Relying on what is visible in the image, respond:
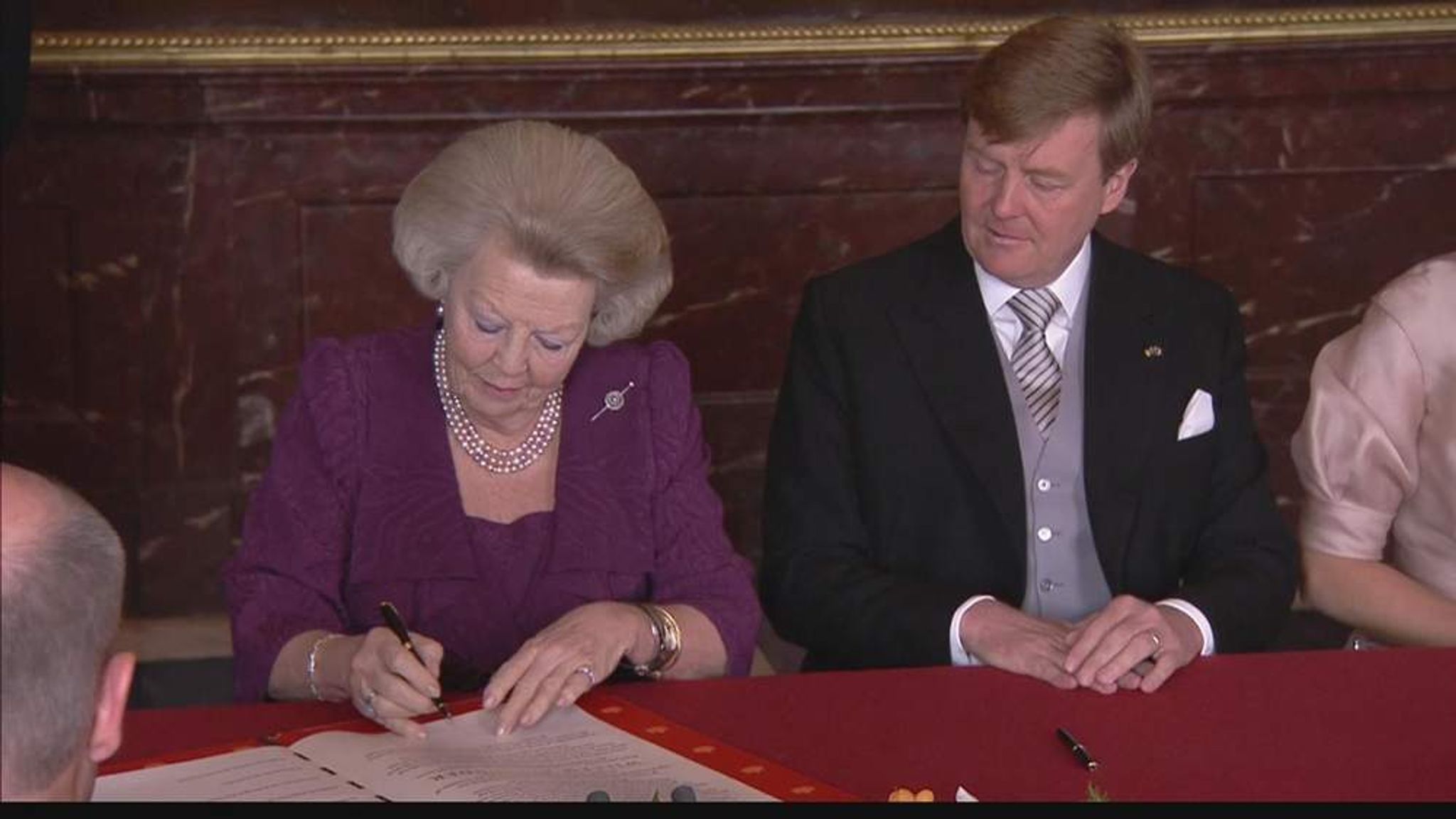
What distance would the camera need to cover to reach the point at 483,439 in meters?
3.15

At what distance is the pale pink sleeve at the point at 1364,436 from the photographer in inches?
128

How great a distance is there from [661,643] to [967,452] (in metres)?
0.65

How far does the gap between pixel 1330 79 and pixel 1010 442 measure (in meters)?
2.89

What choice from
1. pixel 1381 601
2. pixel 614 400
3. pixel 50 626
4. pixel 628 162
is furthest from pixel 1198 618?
pixel 628 162

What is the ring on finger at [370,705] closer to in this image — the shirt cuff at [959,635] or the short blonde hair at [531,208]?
the short blonde hair at [531,208]

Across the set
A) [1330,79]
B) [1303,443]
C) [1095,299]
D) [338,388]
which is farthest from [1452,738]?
[1330,79]

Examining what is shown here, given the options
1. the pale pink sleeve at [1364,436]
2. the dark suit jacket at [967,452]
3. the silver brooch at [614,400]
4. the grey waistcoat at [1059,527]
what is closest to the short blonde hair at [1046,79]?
the dark suit jacket at [967,452]

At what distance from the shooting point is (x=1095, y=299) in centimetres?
Answer: 344

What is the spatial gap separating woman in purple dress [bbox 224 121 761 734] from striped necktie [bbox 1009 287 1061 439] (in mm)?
524

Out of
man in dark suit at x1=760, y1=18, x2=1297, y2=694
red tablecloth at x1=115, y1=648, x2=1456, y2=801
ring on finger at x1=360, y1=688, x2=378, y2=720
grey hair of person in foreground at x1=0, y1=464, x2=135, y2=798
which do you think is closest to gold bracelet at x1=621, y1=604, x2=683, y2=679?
red tablecloth at x1=115, y1=648, x2=1456, y2=801

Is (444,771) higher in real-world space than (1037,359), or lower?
lower

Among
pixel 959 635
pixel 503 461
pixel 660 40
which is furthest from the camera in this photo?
pixel 660 40

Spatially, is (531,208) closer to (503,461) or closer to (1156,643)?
(503,461)

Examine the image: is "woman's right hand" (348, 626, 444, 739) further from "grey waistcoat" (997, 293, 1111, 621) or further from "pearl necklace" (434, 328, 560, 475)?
"grey waistcoat" (997, 293, 1111, 621)
